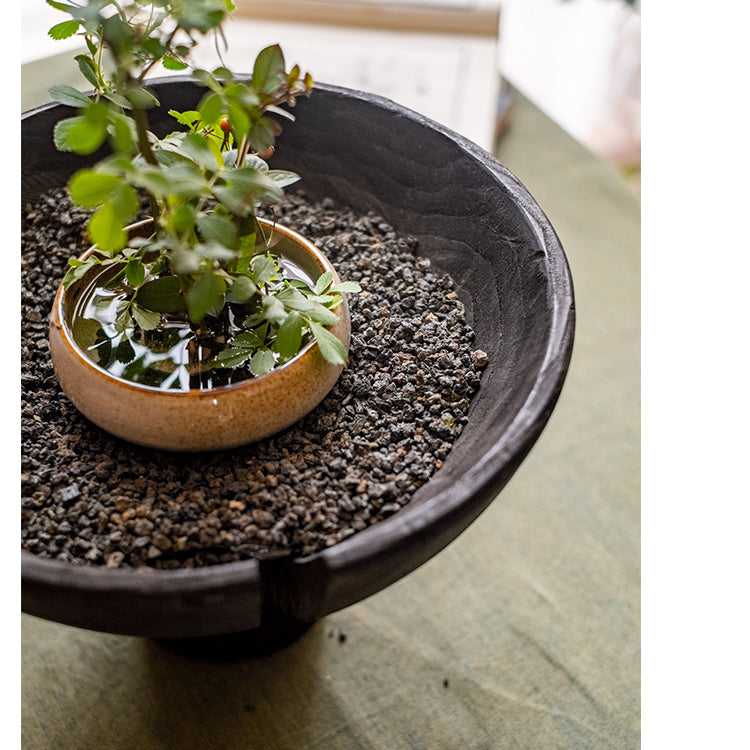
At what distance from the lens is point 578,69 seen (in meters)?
2.41

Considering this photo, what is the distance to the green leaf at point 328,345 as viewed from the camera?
75cm

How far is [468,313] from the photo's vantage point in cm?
96

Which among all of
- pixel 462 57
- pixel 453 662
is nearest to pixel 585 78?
pixel 462 57

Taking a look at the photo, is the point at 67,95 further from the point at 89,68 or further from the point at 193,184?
the point at 193,184

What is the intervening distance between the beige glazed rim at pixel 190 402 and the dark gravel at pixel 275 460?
1.2 inches

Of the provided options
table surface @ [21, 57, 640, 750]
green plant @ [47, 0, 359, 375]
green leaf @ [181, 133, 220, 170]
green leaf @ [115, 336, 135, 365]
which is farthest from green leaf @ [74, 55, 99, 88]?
table surface @ [21, 57, 640, 750]

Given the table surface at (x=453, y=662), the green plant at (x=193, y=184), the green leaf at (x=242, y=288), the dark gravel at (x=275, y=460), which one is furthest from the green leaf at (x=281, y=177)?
the table surface at (x=453, y=662)

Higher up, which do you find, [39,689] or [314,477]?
[314,477]

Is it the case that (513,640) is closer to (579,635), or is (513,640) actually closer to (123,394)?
(579,635)

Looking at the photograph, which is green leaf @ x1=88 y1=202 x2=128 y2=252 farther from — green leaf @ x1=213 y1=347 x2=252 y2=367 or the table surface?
the table surface

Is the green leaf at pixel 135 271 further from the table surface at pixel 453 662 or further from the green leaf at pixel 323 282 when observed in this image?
the table surface at pixel 453 662

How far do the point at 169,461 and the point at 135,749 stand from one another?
17.3 inches

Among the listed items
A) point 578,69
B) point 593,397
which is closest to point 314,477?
point 593,397

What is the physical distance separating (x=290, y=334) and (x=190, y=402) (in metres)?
0.11
